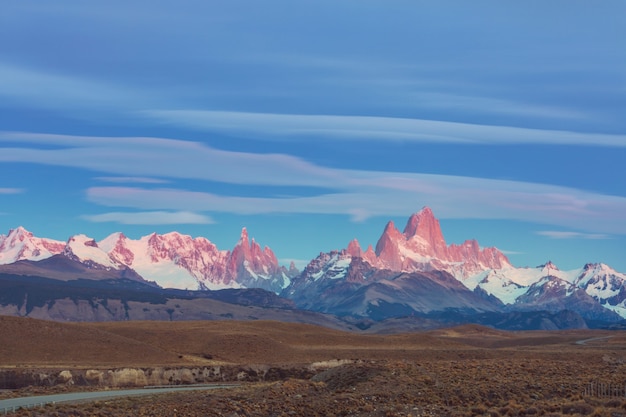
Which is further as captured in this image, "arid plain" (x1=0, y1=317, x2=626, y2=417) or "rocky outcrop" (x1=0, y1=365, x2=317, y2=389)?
"rocky outcrop" (x1=0, y1=365, x2=317, y2=389)

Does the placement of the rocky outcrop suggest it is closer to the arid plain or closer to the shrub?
the arid plain

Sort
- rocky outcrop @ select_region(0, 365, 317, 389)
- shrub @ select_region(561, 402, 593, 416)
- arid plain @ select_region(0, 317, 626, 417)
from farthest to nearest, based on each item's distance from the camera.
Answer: rocky outcrop @ select_region(0, 365, 317, 389)
arid plain @ select_region(0, 317, 626, 417)
shrub @ select_region(561, 402, 593, 416)

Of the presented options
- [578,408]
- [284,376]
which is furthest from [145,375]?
[578,408]

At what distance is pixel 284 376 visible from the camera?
121 metres

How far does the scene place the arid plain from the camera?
218ft

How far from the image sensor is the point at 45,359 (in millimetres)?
132250

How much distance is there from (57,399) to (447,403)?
1268 inches

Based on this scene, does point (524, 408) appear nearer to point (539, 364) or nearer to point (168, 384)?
point (539, 364)

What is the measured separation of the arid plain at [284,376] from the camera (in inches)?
2616

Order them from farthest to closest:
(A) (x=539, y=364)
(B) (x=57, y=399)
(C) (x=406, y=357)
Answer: (C) (x=406, y=357) < (A) (x=539, y=364) < (B) (x=57, y=399)

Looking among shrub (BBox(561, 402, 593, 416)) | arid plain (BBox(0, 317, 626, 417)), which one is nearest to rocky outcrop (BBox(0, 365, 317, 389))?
arid plain (BBox(0, 317, 626, 417))

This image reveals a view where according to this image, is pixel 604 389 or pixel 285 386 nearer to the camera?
pixel 604 389

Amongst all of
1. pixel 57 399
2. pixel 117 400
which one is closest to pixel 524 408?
pixel 117 400

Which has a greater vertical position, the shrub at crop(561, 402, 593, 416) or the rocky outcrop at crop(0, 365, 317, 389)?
the shrub at crop(561, 402, 593, 416)
